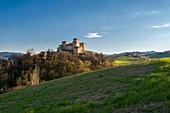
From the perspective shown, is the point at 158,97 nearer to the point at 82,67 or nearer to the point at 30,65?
the point at 82,67

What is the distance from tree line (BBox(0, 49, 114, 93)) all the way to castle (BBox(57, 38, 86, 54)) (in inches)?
1379

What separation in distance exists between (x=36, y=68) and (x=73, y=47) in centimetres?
5298

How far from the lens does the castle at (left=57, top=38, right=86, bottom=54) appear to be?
116688 mm

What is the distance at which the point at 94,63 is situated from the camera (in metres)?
84.1

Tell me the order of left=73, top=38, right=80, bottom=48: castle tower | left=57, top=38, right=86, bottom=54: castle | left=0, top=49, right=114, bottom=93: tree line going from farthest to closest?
left=73, top=38, right=80, bottom=48: castle tower < left=57, top=38, right=86, bottom=54: castle < left=0, top=49, right=114, bottom=93: tree line

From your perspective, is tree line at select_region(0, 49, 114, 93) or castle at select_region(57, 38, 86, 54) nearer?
tree line at select_region(0, 49, 114, 93)

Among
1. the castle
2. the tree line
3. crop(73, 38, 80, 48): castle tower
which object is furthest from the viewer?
crop(73, 38, 80, 48): castle tower

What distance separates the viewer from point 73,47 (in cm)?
11944

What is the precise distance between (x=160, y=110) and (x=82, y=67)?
2535 inches

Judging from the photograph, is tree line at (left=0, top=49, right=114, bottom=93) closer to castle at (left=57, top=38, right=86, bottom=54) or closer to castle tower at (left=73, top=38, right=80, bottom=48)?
castle at (left=57, top=38, right=86, bottom=54)

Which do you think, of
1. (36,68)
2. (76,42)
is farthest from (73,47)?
(36,68)

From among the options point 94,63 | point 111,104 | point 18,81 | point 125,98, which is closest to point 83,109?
point 111,104

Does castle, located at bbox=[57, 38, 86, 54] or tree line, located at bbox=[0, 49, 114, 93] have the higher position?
castle, located at bbox=[57, 38, 86, 54]

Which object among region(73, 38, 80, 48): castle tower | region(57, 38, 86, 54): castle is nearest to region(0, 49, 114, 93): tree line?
region(57, 38, 86, 54): castle
